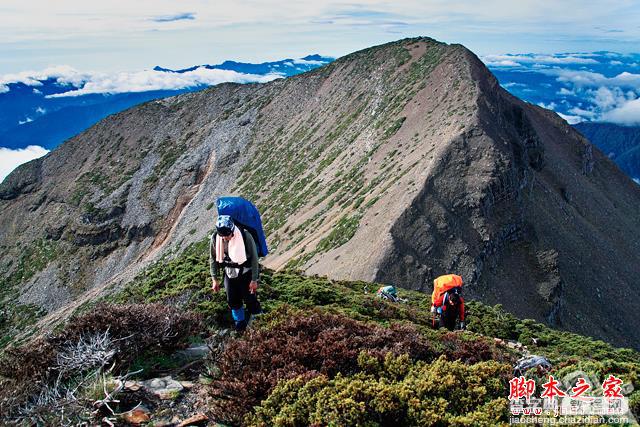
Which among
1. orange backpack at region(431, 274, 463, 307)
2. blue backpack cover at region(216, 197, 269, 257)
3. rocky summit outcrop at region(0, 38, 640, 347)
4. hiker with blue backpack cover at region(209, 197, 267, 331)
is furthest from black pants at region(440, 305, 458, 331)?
rocky summit outcrop at region(0, 38, 640, 347)

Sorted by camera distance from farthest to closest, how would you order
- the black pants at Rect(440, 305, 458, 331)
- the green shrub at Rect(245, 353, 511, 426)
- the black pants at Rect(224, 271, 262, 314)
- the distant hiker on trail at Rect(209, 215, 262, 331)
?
the black pants at Rect(440, 305, 458, 331) → the black pants at Rect(224, 271, 262, 314) → the distant hiker on trail at Rect(209, 215, 262, 331) → the green shrub at Rect(245, 353, 511, 426)

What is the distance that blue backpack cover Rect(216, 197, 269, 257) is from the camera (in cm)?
878

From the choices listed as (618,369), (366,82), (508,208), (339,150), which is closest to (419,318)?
(618,369)

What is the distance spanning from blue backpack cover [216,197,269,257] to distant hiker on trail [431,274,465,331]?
5010 millimetres

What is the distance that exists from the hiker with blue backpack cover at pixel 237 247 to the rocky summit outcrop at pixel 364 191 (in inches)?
616

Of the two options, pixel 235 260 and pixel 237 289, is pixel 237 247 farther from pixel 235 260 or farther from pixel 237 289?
pixel 237 289

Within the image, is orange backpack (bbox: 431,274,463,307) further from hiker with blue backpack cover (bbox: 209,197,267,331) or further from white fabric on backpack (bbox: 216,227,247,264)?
white fabric on backpack (bbox: 216,227,247,264)

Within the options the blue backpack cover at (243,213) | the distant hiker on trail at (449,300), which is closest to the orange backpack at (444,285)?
the distant hiker on trail at (449,300)

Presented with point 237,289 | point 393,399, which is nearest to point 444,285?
point 237,289

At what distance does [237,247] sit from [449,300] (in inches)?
225

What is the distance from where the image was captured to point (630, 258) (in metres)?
45.2

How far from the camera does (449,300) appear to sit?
12.0m

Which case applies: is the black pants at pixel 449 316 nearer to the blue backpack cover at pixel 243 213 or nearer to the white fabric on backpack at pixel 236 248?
the blue backpack cover at pixel 243 213

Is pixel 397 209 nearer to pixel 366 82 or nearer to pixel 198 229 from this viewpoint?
pixel 198 229
